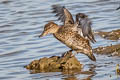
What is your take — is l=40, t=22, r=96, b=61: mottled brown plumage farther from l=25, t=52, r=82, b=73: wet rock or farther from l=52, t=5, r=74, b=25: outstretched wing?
l=52, t=5, r=74, b=25: outstretched wing

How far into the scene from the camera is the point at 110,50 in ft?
33.7

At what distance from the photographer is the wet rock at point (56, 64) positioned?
29.5 feet

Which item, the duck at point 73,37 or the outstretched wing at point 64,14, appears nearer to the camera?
the duck at point 73,37

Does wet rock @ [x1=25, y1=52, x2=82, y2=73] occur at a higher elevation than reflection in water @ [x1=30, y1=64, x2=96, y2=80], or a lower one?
higher

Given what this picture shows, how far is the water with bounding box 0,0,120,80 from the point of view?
28.9 ft

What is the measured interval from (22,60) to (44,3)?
6523 millimetres

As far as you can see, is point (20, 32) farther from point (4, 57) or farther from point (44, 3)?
point (44, 3)

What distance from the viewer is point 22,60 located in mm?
10016

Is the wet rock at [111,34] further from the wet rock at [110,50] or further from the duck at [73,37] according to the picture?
the duck at [73,37]

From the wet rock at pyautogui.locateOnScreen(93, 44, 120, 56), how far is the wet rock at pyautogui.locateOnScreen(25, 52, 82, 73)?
4.02 ft

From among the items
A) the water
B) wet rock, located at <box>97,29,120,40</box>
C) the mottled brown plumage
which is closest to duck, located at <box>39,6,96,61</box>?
the mottled brown plumage

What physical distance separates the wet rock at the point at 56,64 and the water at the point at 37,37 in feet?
0.66

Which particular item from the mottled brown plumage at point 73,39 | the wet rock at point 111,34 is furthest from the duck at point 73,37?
the wet rock at point 111,34

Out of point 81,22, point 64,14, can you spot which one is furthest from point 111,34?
point 81,22
